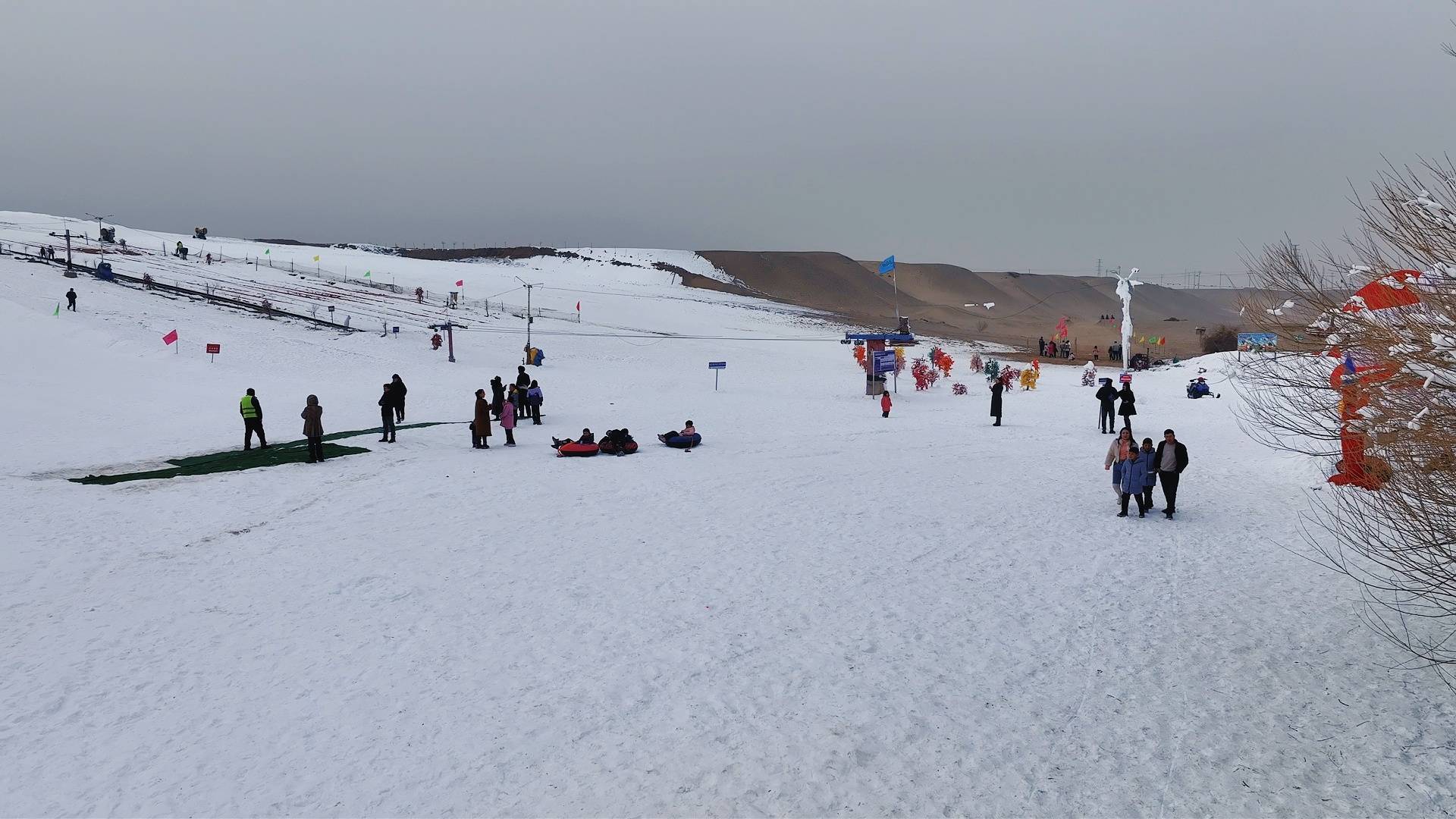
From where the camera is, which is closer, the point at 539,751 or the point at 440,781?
the point at 440,781

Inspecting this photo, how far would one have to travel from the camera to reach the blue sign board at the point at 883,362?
35.5 m

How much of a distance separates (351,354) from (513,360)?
25.9ft

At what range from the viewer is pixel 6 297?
43.6 metres

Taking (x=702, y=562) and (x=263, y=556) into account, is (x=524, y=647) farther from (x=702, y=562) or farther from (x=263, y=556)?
(x=263, y=556)

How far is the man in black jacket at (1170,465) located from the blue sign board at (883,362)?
70.3 ft

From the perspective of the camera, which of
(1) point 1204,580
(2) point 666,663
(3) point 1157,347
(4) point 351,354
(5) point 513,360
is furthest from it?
(3) point 1157,347

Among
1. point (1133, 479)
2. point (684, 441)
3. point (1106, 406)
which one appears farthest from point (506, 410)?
point (1106, 406)

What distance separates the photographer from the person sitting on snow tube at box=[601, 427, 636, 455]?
19766 mm

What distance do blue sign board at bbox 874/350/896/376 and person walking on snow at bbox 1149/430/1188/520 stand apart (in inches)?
844

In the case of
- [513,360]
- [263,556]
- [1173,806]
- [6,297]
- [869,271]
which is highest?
[869,271]

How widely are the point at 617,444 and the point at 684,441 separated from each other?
73.1 inches

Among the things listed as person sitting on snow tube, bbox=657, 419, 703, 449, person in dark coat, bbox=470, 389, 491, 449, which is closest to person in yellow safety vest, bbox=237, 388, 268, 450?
person in dark coat, bbox=470, 389, 491, 449

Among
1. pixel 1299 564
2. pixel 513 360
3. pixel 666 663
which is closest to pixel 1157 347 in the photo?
pixel 513 360

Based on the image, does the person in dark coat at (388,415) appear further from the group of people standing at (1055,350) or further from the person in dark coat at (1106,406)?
the group of people standing at (1055,350)
